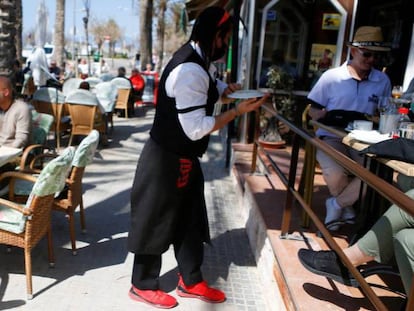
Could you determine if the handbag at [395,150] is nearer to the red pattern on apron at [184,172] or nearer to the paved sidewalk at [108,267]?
the red pattern on apron at [184,172]

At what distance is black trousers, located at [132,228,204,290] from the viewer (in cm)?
273

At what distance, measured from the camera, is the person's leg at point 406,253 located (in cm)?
182

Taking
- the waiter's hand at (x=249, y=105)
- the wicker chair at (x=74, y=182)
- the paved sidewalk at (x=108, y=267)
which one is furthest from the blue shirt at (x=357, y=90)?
the wicker chair at (x=74, y=182)

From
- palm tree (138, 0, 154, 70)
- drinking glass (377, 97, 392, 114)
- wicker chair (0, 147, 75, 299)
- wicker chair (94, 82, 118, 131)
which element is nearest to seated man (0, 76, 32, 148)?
wicker chair (0, 147, 75, 299)

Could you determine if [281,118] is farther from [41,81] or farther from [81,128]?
[41,81]

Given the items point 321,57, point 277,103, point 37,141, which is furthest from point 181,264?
point 321,57

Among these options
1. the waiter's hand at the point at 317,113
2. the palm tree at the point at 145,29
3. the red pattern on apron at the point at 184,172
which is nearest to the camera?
the red pattern on apron at the point at 184,172

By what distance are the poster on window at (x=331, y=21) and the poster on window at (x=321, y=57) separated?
260 millimetres

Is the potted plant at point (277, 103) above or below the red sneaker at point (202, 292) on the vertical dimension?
above

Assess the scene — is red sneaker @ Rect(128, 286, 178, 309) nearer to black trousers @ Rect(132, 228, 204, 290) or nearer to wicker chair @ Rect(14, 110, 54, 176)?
black trousers @ Rect(132, 228, 204, 290)

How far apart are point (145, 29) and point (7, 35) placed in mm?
10943

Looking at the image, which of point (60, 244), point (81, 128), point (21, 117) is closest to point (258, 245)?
point (60, 244)

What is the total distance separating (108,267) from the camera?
Result: 10.6 ft

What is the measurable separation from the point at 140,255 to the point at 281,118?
4.60ft
